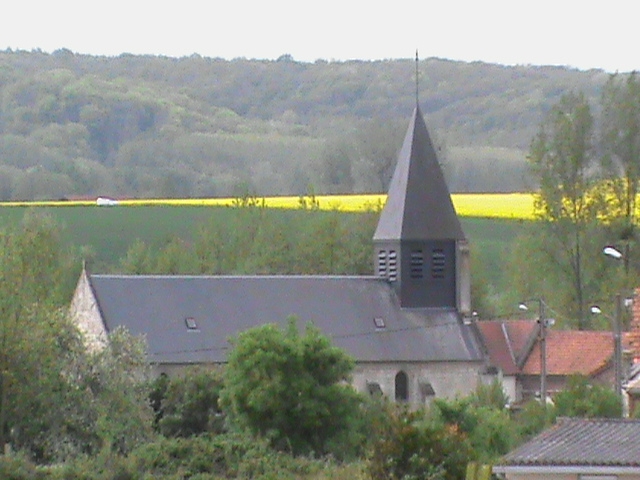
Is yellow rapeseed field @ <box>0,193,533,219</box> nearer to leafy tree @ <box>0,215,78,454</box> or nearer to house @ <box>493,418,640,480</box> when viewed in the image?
leafy tree @ <box>0,215,78,454</box>

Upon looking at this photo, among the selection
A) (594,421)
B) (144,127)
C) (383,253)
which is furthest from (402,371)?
(144,127)

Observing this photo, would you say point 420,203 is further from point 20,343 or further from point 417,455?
point 417,455

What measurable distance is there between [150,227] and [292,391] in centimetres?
4552

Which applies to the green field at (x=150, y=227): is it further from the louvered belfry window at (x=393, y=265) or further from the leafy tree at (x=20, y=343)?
the leafy tree at (x=20, y=343)

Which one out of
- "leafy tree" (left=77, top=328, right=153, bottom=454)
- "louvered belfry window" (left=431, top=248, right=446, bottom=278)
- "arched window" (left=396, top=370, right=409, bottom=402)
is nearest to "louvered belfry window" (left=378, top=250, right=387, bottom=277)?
"louvered belfry window" (left=431, top=248, right=446, bottom=278)

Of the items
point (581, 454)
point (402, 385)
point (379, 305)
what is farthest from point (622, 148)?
point (581, 454)

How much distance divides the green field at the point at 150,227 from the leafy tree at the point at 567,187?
36.0ft

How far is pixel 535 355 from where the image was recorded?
62.3 meters

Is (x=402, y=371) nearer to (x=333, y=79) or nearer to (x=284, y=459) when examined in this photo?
(x=284, y=459)

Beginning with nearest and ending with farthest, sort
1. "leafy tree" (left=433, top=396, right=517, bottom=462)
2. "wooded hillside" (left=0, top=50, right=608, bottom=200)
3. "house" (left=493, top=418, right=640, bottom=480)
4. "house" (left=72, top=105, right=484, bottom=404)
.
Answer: "house" (left=493, top=418, right=640, bottom=480) → "leafy tree" (left=433, top=396, right=517, bottom=462) → "house" (left=72, top=105, right=484, bottom=404) → "wooded hillside" (left=0, top=50, right=608, bottom=200)

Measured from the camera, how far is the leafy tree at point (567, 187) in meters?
63.4

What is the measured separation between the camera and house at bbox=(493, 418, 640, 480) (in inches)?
912

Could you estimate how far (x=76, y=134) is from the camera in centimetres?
14600

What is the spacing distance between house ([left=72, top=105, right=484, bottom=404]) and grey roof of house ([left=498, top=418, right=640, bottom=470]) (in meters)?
31.8
